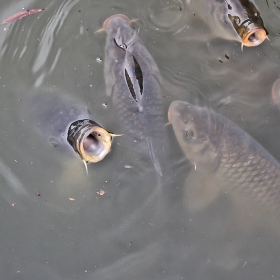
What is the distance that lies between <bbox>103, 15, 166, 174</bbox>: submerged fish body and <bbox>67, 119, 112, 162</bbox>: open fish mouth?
0.21 metres

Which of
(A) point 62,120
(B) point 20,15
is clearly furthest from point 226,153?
(B) point 20,15

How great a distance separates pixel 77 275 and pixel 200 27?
205 centimetres

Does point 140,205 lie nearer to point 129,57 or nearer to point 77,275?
point 77,275

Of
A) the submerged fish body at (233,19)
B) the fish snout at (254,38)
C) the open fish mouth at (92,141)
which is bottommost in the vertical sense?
the open fish mouth at (92,141)

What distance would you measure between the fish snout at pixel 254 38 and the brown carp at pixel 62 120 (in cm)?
117

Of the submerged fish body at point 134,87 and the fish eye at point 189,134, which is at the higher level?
the submerged fish body at point 134,87

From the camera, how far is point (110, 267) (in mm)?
2629

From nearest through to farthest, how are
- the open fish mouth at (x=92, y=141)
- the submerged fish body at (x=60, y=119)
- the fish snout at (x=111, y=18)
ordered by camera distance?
the open fish mouth at (x=92, y=141), the submerged fish body at (x=60, y=119), the fish snout at (x=111, y=18)

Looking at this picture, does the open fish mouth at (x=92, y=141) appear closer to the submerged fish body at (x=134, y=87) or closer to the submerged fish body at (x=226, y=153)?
the submerged fish body at (x=134, y=87)

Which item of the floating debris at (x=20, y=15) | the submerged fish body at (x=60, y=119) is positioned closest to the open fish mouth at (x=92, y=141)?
the submerged fish body at (x=60, y=119)

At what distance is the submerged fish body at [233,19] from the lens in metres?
2.55

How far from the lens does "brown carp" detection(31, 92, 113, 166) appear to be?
247 cm

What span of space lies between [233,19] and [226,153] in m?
0.96

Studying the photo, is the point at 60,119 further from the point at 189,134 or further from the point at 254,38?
the point at 254,38
